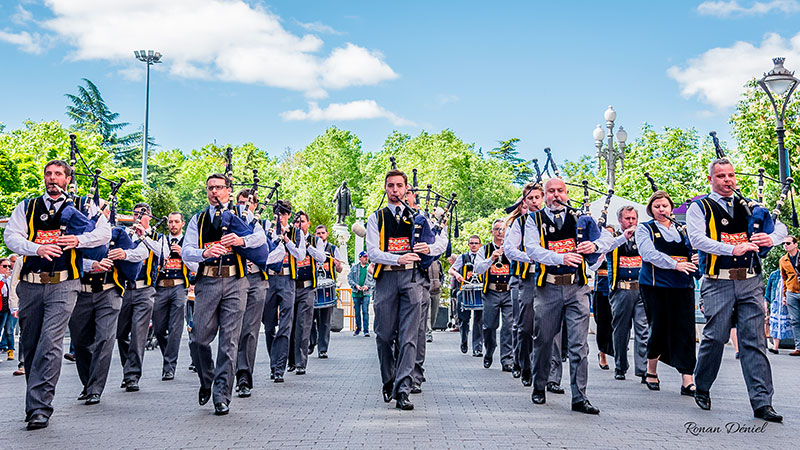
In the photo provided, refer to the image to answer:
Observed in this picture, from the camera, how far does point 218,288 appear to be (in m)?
7.88

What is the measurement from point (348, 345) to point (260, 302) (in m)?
9.08

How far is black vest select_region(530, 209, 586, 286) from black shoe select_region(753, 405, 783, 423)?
6.38 feet

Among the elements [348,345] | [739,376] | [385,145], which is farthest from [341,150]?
[739,376]

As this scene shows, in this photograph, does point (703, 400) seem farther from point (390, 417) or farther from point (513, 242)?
point (390, 417)

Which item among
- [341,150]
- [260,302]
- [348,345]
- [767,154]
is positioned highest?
[341,150]

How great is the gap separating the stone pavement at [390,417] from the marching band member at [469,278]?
9.61 feet

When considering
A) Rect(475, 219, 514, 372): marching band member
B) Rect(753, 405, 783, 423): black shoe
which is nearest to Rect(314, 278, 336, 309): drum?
Rect(475, 219, 514, 372): marching band member

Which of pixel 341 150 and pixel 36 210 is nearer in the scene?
pixel 36 210

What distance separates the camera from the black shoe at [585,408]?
7578 millimetres

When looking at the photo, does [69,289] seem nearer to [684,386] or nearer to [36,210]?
[36,210]

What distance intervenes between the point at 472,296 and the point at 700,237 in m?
6.78

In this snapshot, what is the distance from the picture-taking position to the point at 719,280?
25.2ft

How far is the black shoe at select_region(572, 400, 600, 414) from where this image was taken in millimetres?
7578

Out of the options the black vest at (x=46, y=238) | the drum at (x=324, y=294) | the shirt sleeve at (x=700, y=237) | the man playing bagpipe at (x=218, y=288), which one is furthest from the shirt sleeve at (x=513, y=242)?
the drum at (x=324, y=294)
